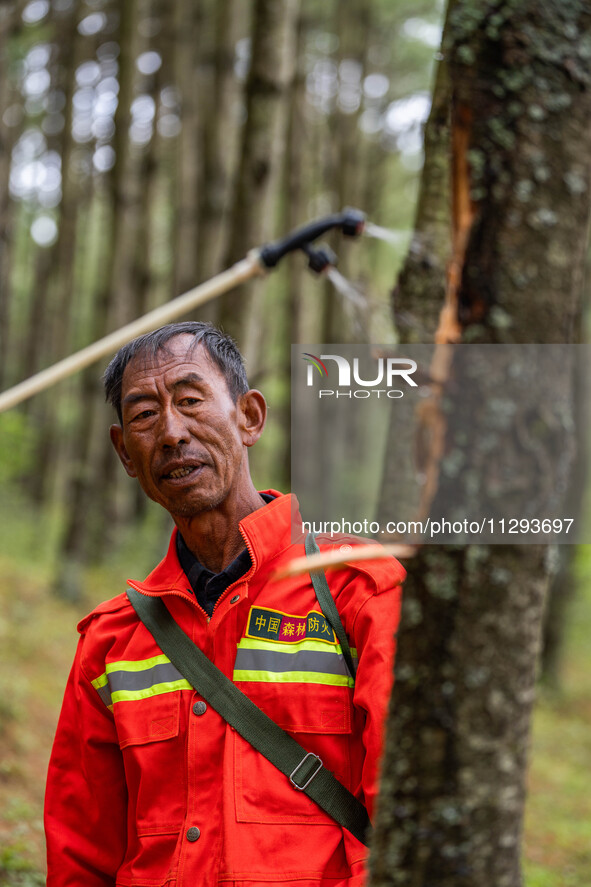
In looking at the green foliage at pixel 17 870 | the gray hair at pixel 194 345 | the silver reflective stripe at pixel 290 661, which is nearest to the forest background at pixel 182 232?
the green foliage at pixel 17 870

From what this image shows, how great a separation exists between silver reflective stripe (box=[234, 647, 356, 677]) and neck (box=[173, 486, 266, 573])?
338 millimetres

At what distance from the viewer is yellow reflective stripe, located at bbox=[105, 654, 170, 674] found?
7.70ft

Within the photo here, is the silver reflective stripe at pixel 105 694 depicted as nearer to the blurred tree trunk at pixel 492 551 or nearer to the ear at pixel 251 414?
the ear at pixel 251 414

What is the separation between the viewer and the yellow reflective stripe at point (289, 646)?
7.32 ft

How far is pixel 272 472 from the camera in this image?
890 inches

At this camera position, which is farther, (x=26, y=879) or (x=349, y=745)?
(x=26, y=879)

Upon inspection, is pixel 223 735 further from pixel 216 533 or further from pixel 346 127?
pixel 346 127

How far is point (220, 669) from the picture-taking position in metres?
2.29

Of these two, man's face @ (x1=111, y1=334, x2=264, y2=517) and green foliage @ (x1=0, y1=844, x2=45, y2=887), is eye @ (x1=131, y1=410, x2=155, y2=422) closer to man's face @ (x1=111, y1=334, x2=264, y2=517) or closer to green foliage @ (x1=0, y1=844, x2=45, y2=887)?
man's face @ (x1=111, y1=334, x2=264, y2=517)

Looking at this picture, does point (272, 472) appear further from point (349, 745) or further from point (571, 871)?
point (349, 745)

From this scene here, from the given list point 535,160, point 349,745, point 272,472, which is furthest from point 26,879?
point 272,472

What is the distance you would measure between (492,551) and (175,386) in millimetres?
1199

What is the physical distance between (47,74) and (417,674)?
2105 cm

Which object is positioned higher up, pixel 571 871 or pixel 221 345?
pixel 221 345
